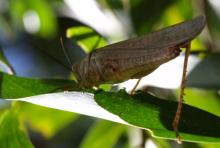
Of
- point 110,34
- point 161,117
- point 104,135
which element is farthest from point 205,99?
point 161,117

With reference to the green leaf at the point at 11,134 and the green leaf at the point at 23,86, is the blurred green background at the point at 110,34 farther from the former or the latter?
the green leaf at the point at 23,86

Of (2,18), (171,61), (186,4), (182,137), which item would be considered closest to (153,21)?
(186,4)

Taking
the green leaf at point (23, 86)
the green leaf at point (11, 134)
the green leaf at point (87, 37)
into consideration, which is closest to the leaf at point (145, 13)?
the green leaf at point (87, 37)

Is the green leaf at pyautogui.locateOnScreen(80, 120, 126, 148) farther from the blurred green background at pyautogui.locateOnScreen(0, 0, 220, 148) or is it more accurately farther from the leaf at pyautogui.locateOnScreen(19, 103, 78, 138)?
the leaf at pyautogui.locateOnScreen(19, 103, 78, 138)

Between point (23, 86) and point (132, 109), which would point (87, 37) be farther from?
point (132, 109)

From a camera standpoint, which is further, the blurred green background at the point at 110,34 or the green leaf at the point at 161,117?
the blurred green background at the point at 110,34

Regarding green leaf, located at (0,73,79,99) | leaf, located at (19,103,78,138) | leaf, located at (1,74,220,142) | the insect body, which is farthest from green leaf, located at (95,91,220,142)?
leaf, located at (19,103,78,138)

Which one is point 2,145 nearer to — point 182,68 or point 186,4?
point 182,68
